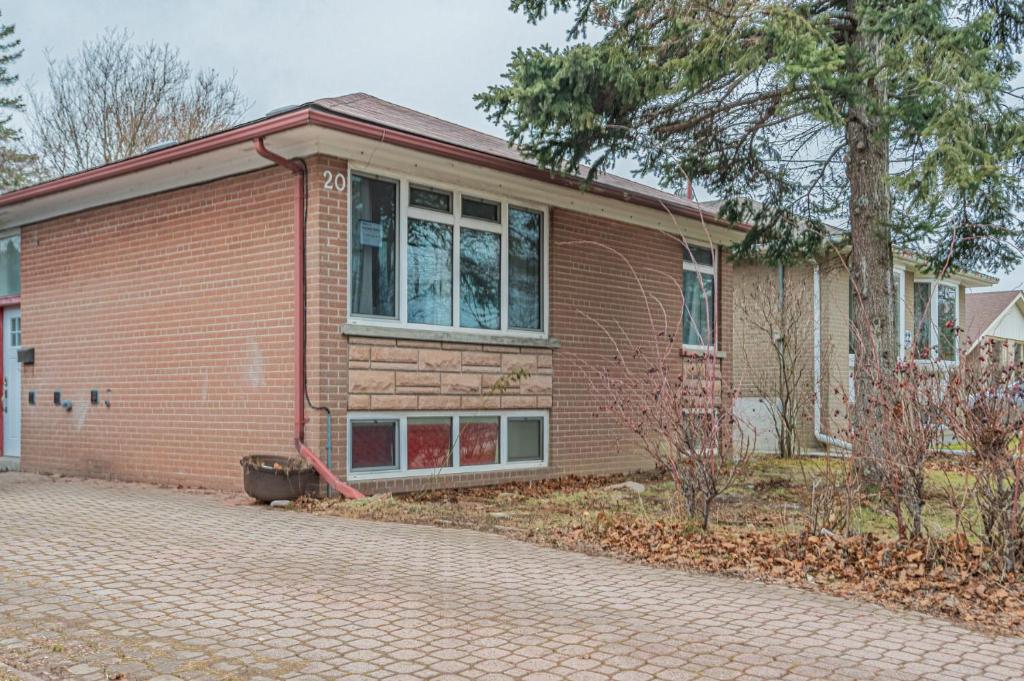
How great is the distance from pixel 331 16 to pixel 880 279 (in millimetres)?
11925

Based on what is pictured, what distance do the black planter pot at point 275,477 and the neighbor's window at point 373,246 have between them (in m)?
1.79

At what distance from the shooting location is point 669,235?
581 inches

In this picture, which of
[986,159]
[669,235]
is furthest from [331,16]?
[986,159]

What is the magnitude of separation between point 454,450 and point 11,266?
738 centimetres

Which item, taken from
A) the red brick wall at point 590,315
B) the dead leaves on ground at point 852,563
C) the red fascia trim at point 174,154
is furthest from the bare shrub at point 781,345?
the red fascia trim at point 174,154

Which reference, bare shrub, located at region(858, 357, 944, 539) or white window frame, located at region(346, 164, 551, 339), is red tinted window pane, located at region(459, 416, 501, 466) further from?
bare shrub, located at region(858, 357, 944, 539)

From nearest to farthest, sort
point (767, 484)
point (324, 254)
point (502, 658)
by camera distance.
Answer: point (502, 658)
point (324, 254)
point (767, 484)

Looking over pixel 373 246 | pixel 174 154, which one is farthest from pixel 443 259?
pixel 174 154

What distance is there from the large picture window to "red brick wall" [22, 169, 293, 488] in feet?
2.78

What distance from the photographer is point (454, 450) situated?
11336mm

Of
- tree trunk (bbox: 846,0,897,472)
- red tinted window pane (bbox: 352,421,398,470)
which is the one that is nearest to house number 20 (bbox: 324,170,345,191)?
red tinted window pane (bbox: 352,421,398,470)

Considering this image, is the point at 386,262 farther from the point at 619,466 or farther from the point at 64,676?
the point at 64,676

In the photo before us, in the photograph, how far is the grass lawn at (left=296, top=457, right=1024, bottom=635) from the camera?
6062mm

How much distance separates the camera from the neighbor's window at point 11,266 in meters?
13.8
